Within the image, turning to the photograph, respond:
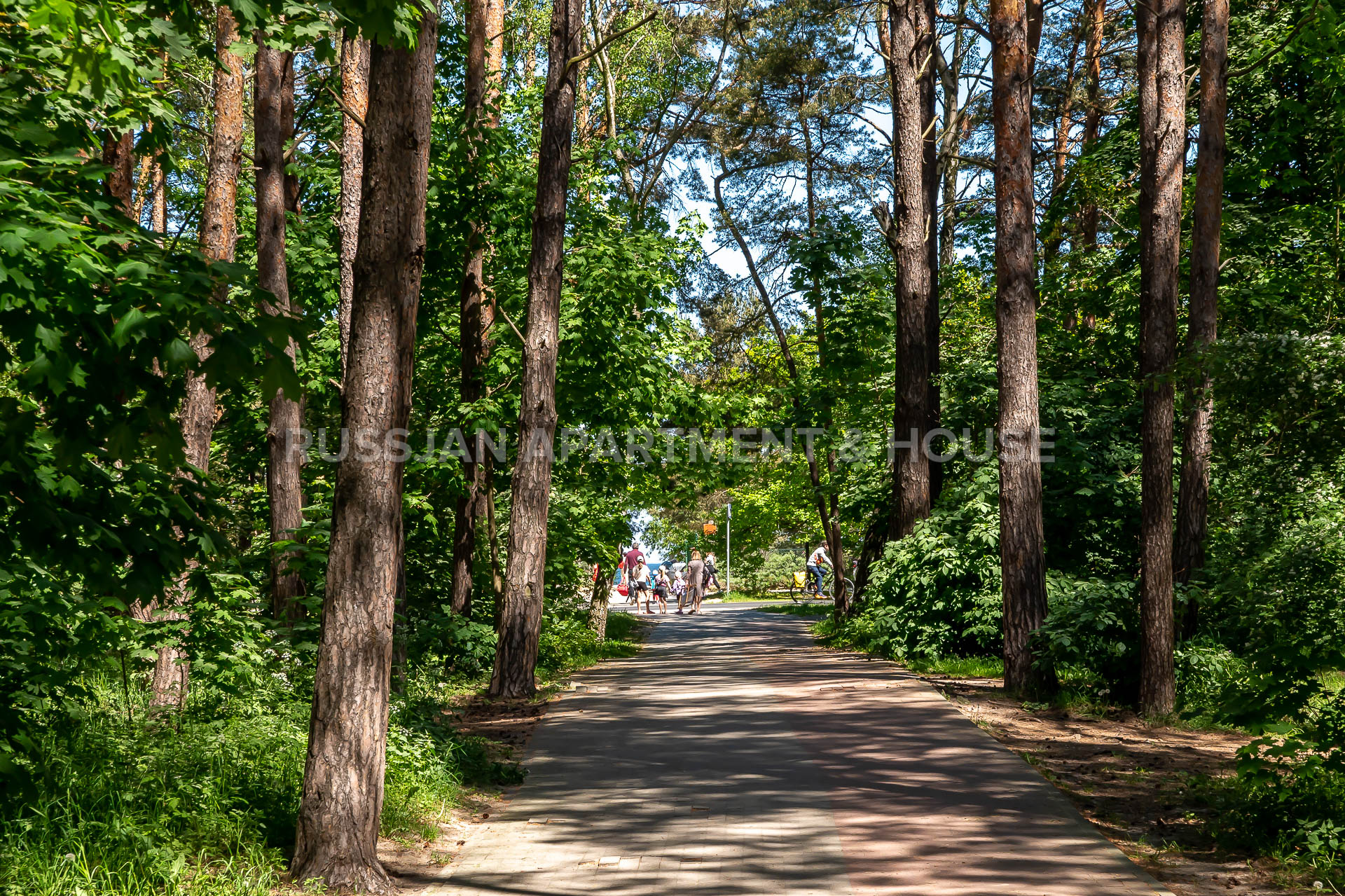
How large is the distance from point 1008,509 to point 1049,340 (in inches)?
239

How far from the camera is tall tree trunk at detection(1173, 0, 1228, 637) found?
1236cm

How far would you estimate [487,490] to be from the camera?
1590 cm

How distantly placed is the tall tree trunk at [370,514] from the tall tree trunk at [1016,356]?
811 centimetres

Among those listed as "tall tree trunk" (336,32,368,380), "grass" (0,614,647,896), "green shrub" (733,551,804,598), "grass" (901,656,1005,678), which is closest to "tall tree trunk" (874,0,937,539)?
"grass" (901,656,1005,678)

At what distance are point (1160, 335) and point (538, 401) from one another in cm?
668

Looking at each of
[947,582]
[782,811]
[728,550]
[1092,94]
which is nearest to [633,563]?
[728,550]

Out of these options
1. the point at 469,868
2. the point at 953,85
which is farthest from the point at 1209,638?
the point at 953,85

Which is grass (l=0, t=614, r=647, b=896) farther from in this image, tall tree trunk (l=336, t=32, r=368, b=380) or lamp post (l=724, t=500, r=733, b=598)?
lamp post (l=724, t=500, r=733, b=598)

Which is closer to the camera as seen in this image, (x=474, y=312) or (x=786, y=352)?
(x=474, y=312)

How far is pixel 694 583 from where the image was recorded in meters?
37.0

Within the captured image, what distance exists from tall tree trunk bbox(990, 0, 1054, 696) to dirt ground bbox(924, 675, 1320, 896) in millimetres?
990

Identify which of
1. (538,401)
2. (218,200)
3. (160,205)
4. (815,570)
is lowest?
(815,570)

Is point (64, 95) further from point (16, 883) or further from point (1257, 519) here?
point (1257, 519)

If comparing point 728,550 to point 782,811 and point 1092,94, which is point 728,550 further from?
point 782,811
